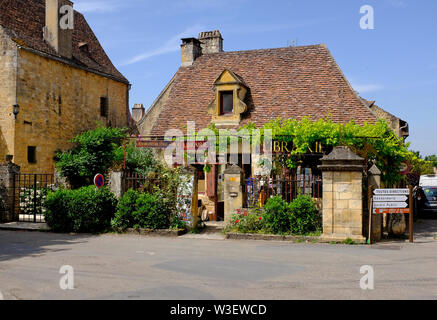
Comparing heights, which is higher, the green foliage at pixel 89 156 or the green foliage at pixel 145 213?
the green foliage at pixel 89 156

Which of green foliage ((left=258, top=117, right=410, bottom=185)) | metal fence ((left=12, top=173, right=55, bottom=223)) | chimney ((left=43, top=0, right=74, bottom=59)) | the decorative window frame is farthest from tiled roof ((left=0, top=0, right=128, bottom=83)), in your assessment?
green foliage ((left=258, top=117, right=410, bottom=185))

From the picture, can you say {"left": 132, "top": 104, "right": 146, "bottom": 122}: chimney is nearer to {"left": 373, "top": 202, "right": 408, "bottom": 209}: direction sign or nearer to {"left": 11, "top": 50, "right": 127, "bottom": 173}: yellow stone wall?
{"left": 11, "top": 50, "right": 127, "bottom": 173}: yellow stone wall

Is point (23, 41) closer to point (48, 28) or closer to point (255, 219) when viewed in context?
point (48, 28)

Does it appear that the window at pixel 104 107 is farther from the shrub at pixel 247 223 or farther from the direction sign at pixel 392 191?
the direction sign at pixel 392 191

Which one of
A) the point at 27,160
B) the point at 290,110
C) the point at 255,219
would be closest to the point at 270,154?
the point at 290,110

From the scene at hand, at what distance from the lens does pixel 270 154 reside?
16156mm

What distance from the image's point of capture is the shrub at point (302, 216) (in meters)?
12.0

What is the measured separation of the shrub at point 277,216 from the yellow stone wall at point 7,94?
13.6 metres

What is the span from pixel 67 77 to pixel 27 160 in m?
5.25

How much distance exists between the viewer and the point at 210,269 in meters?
7.89

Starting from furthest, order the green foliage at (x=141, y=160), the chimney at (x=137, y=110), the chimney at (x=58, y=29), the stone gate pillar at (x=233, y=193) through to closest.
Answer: the chimney at (x=137, y=110)
the chimney at (x=58, y=29)
the green foliage at (x=141, y=160)
the stone gate pillar at (x=233, y=193)

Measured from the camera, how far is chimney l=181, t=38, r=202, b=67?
21812 mm

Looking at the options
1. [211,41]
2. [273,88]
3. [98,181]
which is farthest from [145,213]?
[211,41]

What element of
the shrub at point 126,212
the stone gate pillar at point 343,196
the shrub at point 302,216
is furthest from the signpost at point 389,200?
the shrub at point 126,212
